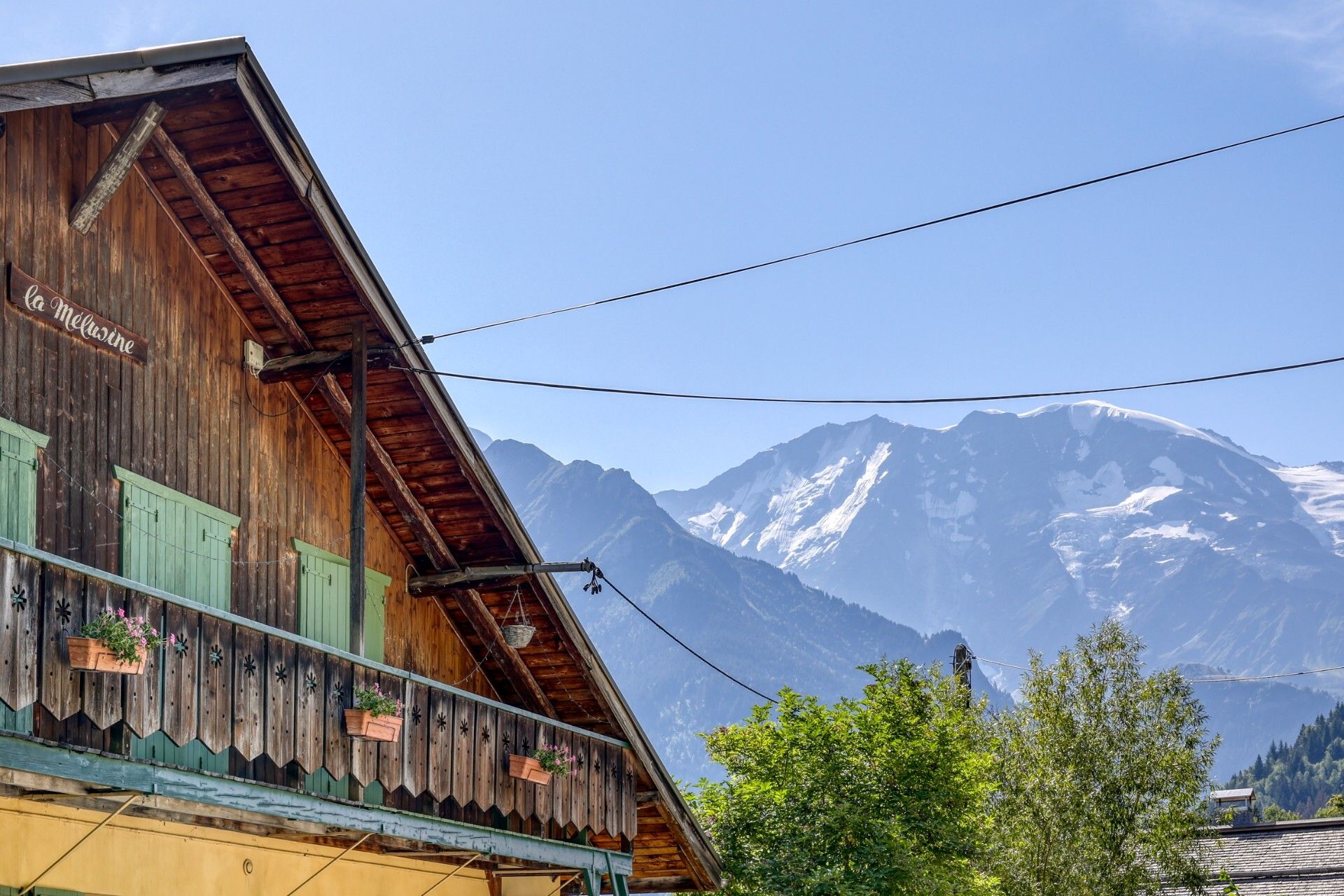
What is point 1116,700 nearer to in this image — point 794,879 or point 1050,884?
point 1050,884

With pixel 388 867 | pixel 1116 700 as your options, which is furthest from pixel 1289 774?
pixel 388 867

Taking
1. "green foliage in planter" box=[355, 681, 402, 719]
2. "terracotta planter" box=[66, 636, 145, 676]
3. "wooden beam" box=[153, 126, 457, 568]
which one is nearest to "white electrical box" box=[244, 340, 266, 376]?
"wooden beam" box=[153, 126, 457, 568]

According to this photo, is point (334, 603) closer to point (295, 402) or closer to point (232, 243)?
point (295, 402)

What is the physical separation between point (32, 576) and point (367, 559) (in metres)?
6.56

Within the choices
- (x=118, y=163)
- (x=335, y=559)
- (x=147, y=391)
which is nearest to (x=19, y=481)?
(x=147, y=391)

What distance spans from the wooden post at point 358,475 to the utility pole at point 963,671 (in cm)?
1755

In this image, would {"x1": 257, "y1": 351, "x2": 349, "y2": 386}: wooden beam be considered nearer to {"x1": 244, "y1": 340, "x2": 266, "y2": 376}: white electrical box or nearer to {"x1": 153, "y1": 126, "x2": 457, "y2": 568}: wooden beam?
{"x1": 244, "y1": 340, "x2": 266, "y2": 376}: white electrical box

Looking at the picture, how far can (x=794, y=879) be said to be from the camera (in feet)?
67.7

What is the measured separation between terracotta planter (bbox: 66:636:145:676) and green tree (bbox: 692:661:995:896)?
11.9m

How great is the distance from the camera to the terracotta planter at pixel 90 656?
1029 cm

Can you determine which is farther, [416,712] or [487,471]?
[487,471]

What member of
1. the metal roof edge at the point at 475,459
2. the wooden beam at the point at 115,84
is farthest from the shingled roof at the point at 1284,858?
the wooden beam at the point at 115,84

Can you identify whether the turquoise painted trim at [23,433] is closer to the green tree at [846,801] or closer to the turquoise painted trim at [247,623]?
the turquoise painted trim at [247,623]

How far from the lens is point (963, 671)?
3228cm
